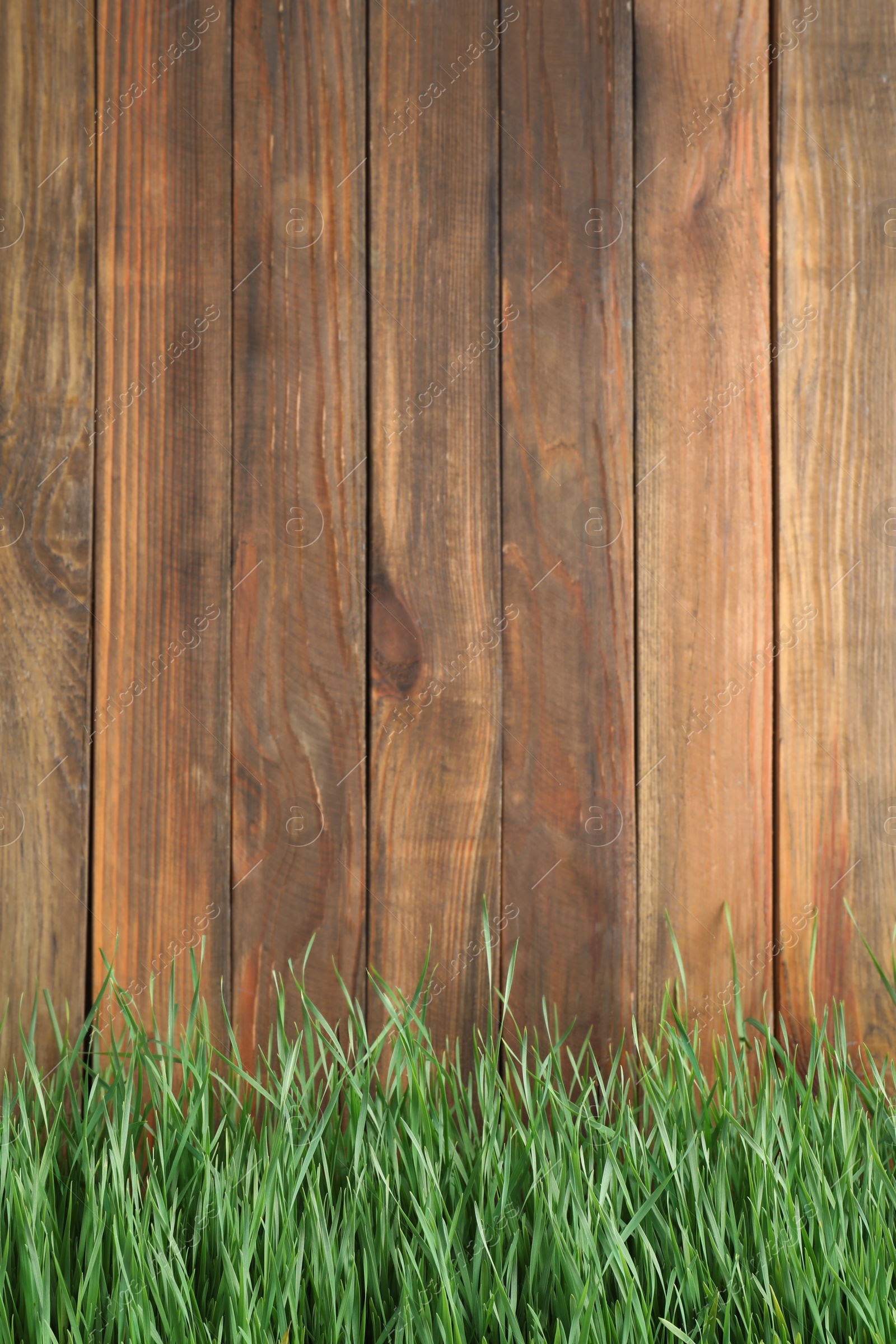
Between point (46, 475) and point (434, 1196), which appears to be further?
point (46, 475)

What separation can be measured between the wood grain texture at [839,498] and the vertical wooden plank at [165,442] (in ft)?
2.54

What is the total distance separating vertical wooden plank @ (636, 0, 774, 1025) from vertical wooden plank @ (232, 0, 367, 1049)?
15.6 inches

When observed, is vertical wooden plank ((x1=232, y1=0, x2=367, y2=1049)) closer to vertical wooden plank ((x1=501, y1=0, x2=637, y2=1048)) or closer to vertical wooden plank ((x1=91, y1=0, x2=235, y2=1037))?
vertical wooden plank ((x1=91, y1=0, x2=235, y2=1037))

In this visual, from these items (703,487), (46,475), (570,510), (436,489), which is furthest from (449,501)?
(46,475)

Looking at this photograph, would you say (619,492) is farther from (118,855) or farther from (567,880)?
(118,855)

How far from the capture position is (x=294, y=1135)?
102 cm

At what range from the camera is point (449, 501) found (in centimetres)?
118

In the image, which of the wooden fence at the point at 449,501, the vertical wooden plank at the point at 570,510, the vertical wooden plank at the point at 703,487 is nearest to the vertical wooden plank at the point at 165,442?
the wooden fence at the point at 449,501

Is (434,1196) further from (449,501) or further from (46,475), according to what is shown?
(46,475)

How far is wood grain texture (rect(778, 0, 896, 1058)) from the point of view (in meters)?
1.20

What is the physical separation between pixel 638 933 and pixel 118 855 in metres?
0.71

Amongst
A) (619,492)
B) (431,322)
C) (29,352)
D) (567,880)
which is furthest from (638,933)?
(29,352)

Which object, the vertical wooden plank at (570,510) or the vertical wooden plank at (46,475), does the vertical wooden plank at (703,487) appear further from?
the vertical wooden plank at (46,475)

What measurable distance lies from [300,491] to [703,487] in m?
0.56
